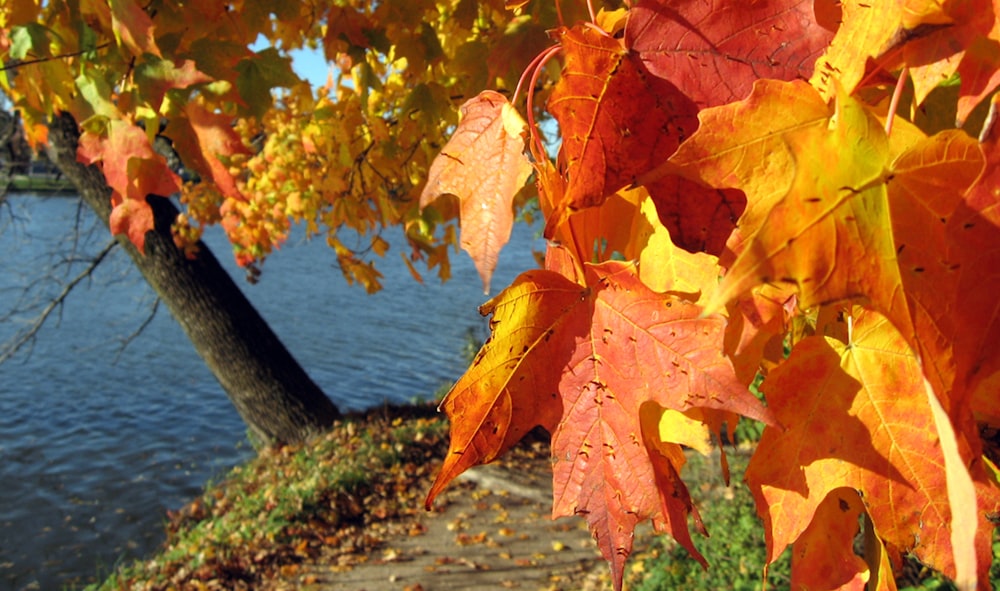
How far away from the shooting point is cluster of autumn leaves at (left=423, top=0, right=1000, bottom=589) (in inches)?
20.7

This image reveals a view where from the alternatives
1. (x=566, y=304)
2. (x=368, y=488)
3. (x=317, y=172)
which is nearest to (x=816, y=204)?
(x=566, y=304)

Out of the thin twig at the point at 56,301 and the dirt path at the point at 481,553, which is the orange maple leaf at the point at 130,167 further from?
the thin twig at the point at 56,301

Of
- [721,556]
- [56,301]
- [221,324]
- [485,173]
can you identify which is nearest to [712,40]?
[485,173]

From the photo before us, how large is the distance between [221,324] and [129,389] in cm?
614

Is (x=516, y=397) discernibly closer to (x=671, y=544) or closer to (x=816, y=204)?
(x=816, y=204)

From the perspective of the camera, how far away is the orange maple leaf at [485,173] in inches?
32.2

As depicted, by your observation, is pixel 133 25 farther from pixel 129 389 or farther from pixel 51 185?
pixel 129 389

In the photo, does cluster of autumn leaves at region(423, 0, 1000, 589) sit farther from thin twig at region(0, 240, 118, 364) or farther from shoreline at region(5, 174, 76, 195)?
shoreline at region(5, 174, 76, 195)

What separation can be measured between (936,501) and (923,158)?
0.30 meters

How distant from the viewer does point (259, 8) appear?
7.06 ft

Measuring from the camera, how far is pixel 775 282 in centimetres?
48

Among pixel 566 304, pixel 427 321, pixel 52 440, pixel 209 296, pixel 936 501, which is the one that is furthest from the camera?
pixel 427 321

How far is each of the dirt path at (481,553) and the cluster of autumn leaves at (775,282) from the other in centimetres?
441

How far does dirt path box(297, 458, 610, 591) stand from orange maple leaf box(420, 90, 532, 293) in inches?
174
